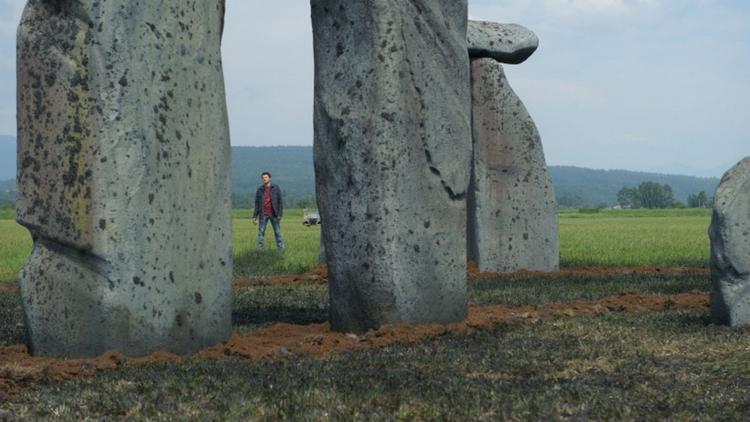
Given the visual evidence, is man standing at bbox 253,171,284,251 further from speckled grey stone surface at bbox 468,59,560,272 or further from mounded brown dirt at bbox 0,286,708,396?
mounded brown dirt at bbox 0,286,708,396

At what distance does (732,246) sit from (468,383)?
3970 millimetres

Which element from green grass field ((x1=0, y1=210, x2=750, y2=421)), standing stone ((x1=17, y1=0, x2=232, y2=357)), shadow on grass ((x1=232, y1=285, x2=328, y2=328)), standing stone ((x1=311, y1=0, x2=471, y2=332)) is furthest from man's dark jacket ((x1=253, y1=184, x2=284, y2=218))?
standing stone ((x1=17, y1=0, x2=232, y2=357))

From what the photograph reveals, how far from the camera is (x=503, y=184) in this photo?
70.2 feet

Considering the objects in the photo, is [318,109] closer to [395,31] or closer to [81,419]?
[395,31]

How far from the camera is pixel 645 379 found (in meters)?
9.28

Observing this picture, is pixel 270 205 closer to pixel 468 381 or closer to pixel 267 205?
pixel 267 205

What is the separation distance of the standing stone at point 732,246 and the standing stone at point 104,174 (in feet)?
16.3

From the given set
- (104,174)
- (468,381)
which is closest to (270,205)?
(104,174)

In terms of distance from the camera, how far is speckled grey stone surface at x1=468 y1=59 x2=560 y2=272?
21.2 meters

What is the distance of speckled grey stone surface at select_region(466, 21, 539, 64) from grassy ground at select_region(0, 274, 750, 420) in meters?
9.59

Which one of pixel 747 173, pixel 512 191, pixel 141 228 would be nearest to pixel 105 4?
pixel 141 228

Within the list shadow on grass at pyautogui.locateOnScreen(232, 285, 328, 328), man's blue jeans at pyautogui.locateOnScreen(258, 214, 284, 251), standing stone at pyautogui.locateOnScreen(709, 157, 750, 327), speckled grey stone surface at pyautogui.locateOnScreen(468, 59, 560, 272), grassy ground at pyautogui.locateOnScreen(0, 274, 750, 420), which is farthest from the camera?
man's blue jeans at pyautogui.locateOnScreen(258, 214, 284, 251)

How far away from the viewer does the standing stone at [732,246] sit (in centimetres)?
1183

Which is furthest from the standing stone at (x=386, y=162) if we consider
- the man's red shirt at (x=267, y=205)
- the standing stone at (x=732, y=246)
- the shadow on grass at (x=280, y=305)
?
the man's red shirt at (x=267, y=205)
